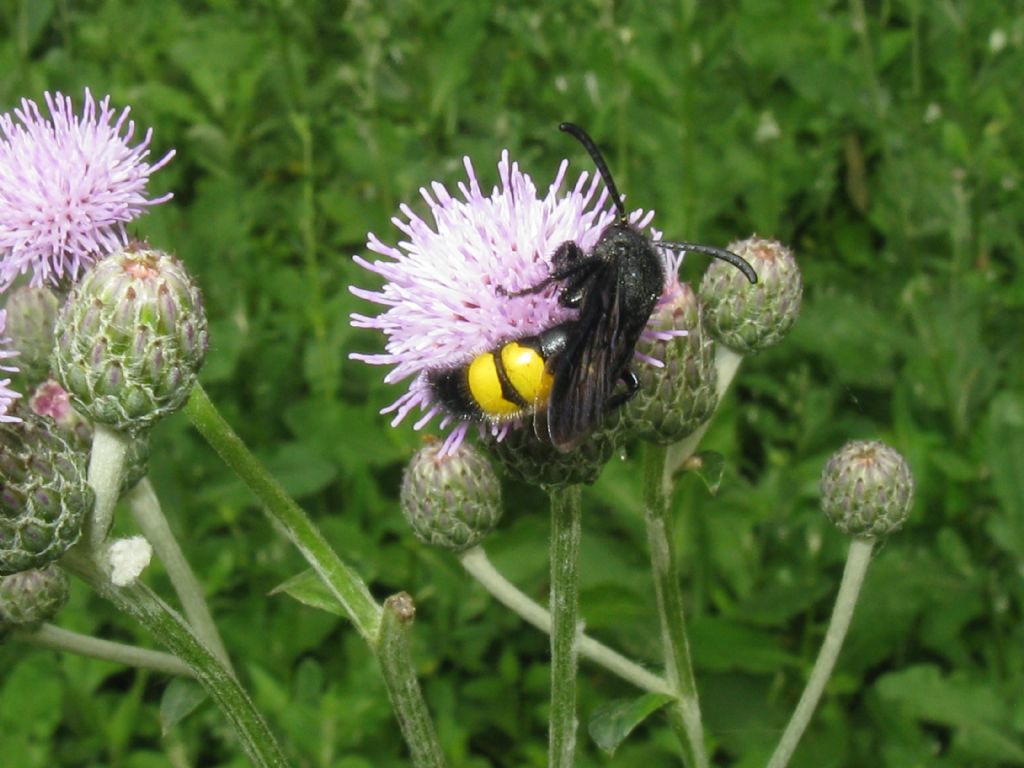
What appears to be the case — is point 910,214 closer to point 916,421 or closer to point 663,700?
point 916,421

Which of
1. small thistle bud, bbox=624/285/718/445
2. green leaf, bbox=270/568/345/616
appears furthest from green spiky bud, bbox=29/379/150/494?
small thistle bud, bbox=624/285/718/445

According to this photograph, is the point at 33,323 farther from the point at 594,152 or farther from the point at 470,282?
the point at 594,152

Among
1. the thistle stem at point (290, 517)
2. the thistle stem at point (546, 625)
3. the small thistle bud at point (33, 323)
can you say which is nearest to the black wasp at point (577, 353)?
the thistle stem at point (290, 517)

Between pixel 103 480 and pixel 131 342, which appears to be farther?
pixel 103 480

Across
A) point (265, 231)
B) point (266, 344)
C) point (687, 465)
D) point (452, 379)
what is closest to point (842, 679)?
point (687, 465)

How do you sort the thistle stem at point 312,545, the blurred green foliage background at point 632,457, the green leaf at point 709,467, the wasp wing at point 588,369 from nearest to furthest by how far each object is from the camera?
the wasp wing at point 588,369, the thistle stem at point 312,545, the green leaf at point 709,467, the blurred green foliage background at point 632,457

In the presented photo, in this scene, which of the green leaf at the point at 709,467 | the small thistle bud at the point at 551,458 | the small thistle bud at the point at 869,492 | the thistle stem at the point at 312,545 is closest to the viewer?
the thistle stem at the point at 312,545

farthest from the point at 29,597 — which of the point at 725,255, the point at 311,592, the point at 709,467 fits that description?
the point at 725,255

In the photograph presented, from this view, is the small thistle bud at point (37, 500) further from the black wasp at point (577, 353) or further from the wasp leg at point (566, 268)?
the wasp leg at point (566, 268)
